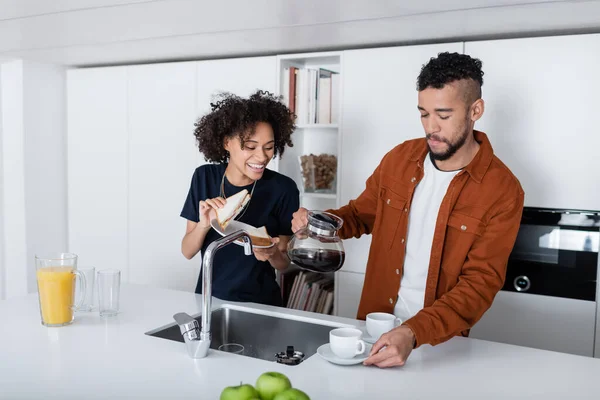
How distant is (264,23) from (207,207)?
41.1 inches

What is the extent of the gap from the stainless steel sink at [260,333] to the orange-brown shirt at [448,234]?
0.35m

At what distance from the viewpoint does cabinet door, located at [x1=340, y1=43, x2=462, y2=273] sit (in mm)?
2881

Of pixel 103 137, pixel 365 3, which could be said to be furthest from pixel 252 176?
pixel 103 137

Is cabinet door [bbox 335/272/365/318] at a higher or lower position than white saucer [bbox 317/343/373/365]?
lower

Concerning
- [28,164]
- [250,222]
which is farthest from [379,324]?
[28,164]

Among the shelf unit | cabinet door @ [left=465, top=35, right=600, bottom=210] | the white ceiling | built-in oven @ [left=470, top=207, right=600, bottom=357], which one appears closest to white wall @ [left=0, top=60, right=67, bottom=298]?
the white ceiling

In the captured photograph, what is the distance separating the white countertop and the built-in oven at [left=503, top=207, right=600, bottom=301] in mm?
1108

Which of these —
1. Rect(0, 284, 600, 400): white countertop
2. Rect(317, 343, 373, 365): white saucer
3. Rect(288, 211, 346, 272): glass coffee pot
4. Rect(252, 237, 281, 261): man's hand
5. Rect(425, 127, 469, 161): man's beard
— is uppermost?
Rect(425, 127, 469, 161): man's beard

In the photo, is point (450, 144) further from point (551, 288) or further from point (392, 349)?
point (551, 288)

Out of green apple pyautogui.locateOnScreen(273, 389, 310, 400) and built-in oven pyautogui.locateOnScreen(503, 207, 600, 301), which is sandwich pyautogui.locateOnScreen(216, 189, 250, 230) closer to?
green apple pyautogui.locateOnScreen(273, 389, 310, 400)

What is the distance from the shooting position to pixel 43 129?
12.9ft

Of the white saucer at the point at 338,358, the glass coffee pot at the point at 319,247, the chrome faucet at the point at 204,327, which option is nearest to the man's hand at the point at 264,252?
the glass coffee pot at the point at 319,247

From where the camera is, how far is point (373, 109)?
297 cm

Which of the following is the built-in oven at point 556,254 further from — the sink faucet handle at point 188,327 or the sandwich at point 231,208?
the sink faucet handle at point 188,327
